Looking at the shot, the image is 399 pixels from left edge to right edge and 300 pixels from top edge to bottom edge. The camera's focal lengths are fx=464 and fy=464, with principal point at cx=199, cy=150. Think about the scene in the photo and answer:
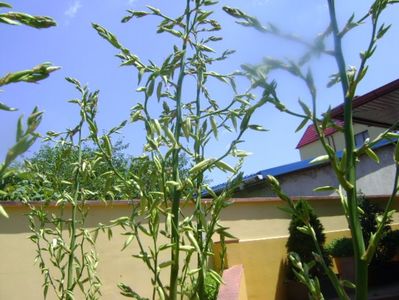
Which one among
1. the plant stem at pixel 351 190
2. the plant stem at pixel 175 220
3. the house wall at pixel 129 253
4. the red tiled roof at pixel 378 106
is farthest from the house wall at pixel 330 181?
the plant stem at pixel 351 190

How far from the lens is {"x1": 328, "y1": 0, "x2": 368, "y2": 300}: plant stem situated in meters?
0.72

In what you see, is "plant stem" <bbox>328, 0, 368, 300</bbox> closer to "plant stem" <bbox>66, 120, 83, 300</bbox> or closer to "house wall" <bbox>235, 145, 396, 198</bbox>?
"plant stem" <bbox>66, 120, 83, 300</bbox>

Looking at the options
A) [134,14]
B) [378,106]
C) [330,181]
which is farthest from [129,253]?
[330,181]

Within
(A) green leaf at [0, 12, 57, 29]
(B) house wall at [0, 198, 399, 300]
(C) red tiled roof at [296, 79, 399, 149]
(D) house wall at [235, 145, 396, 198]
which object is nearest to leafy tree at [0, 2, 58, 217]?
(A) green leaf at [0, 12, 57, 29]

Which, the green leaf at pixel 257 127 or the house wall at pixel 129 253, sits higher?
the green leaf at pixel 257 127

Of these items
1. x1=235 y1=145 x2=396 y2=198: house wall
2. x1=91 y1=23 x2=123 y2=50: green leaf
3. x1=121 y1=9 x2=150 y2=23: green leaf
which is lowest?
x1=91 y1=23 x2=123 y2=50: green leaf

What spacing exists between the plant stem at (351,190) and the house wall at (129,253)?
286cm

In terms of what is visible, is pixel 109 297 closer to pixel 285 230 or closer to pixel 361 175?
pixel 285 230

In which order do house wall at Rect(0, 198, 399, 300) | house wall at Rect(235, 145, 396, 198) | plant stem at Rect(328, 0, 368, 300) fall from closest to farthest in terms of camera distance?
plant stem at Rect(328, 0, 368, 300) → house wall at Rect(0, 198, 399, 300) → house wall at Rect(235, 145, 396, 198)

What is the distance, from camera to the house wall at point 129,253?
16.1 feet

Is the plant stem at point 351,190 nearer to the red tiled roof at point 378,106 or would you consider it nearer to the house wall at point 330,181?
the red tiled roof at point 378,106

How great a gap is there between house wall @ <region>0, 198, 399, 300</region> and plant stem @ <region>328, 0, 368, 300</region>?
9.38 feet

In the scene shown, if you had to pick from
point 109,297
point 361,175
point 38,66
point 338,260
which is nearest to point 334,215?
point 338,260

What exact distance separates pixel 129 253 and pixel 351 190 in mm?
5203
